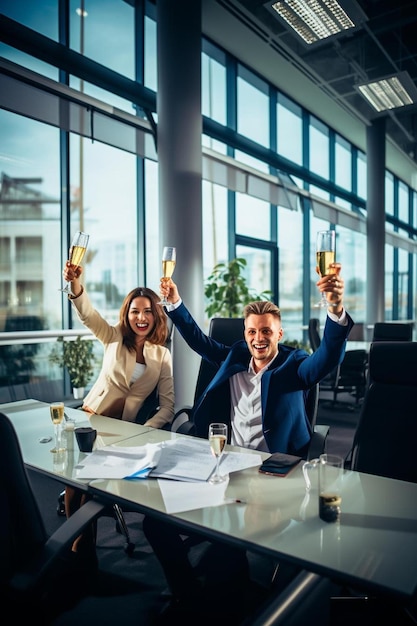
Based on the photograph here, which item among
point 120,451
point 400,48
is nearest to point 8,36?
point 120,451

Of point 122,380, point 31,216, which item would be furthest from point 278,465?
point 31,216

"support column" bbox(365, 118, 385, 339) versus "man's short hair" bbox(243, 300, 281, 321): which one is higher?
"support column" bbox(365, 118, 385, 339)

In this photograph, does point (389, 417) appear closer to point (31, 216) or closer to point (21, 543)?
point (21, 543)

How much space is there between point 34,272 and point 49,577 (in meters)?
3.13

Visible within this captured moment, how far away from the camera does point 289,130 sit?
6.96 metres

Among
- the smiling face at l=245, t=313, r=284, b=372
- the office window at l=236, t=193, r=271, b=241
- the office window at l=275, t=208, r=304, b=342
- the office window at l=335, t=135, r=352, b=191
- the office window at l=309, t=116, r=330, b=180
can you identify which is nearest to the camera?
the smiling face at l=245, t=313, r=284, b=372

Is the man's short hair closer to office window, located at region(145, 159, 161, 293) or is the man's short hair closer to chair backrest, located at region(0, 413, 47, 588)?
chair backrest, located at region(0, 413, 47, 588)

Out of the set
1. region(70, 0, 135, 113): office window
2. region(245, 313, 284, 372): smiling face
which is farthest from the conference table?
region(70, 0, 135, 113): office window

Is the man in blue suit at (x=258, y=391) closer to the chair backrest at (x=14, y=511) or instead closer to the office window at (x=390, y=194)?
the chair backrest at (x=14, y=511)

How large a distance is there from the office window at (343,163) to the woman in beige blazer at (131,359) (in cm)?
678

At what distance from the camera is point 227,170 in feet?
17.6

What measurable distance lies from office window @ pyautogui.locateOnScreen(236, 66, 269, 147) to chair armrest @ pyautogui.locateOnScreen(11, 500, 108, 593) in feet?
18.2

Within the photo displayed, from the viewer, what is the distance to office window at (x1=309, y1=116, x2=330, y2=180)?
297 inches

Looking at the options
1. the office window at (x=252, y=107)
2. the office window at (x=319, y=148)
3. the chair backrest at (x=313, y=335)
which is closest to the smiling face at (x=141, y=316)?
the chair backrest at (x=313, y=335)
